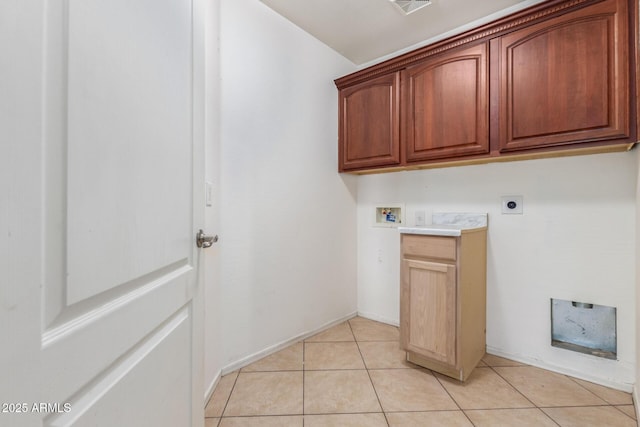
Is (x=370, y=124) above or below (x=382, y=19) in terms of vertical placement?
below

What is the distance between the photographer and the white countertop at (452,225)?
155cm

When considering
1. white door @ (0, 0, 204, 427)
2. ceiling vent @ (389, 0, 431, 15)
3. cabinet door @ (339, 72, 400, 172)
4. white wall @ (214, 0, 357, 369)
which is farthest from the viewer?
cabinet door @ (339, 72, 400, 172)

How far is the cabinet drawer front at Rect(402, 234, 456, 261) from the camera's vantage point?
1.54m

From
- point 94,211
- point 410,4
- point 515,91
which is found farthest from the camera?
point 410,4

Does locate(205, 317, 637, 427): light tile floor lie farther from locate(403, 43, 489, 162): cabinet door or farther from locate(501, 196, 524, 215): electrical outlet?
locate(403, 43, 489, 162): cabinet door

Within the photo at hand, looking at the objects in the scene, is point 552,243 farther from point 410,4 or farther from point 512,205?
point 410,4

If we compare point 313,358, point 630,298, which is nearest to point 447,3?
point 630,298

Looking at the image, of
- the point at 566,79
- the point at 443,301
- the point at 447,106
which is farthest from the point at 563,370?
the point at 447,106

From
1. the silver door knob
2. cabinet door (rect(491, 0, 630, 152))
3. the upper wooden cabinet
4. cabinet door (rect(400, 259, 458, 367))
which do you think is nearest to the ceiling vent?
the upper wooden cabinet

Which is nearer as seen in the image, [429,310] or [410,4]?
[429,310]

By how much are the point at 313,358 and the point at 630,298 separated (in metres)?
1.83

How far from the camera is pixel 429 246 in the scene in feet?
5.28

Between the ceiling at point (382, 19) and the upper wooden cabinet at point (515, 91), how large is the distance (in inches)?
11.5

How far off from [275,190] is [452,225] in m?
1.34
